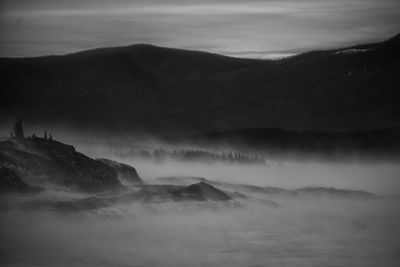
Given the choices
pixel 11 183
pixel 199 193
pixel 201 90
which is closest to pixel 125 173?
pixel 199 193

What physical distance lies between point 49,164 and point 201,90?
82.5 meters

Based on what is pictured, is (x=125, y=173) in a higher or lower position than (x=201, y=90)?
lower

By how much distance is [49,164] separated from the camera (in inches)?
1994

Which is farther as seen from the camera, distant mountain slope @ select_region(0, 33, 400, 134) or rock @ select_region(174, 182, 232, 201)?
distant mountain slope @ select_region(0, 33, 400, 134)

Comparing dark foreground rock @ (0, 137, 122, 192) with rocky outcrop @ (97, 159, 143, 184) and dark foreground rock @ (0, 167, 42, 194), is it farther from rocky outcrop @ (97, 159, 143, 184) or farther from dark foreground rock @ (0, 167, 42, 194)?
rocky outcrop @ (97, 159, 143, 184)

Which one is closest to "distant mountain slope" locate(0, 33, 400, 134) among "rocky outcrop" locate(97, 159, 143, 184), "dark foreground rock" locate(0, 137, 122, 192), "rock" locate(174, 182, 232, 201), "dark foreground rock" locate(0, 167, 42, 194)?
"rock" locate(174, 182, 232, 201)

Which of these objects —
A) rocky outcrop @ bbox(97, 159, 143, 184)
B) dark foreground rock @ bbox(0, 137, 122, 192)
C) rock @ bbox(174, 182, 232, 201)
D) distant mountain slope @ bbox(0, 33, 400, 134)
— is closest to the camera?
dark foreground rock @ bbox(0, 137, 122, 192)

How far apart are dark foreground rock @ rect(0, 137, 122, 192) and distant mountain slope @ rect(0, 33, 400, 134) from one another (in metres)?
56.7

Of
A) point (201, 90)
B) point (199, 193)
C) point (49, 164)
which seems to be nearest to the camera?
point (49, 164)

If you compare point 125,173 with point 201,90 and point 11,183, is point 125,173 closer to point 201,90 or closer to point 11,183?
point 11,183

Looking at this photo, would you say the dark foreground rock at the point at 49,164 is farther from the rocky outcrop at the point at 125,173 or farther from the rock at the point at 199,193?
the rock at the point at 199,193

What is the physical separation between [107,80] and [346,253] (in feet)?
322

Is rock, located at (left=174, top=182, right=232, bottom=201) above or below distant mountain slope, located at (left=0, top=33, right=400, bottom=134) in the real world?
below

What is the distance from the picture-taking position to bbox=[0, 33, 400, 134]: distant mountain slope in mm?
112250
